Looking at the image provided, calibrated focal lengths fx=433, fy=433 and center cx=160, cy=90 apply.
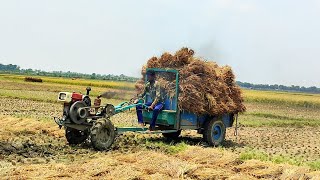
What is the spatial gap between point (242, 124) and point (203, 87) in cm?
979

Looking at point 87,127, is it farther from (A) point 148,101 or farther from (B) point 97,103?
(A) point 148,101

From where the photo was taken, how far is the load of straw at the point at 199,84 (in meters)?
12.7

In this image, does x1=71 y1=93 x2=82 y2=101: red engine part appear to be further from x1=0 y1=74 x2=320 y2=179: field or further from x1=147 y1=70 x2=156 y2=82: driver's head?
x1=147 y1=70 x2=156 y2=82: driver's head

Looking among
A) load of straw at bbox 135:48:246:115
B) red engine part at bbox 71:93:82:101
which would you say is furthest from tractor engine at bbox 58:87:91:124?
load of straw at bbox 135:48:246:115

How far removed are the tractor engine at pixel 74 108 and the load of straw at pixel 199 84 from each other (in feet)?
9.11

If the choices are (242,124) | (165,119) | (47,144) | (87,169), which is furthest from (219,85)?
(242,124)

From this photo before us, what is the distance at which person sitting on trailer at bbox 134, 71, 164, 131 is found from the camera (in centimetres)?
1275

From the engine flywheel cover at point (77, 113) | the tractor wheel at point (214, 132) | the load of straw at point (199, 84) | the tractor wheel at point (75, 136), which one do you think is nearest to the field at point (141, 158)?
the tractor wheel at point (75, 136)

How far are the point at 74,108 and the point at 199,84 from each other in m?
3.82

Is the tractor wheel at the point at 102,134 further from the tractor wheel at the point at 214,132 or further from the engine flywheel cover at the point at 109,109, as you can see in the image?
the tractor wheel at the point at 214,132

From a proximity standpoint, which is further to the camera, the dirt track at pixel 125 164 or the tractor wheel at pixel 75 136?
the tractor wheel at pixel 75 136

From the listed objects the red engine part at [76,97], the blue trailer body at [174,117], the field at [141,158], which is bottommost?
the field at [141,158]

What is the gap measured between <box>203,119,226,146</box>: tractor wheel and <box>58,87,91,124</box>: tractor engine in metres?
4.09

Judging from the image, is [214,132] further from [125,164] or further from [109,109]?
[125,164]
